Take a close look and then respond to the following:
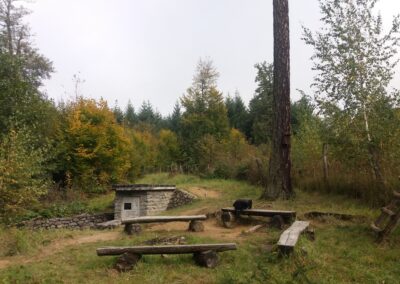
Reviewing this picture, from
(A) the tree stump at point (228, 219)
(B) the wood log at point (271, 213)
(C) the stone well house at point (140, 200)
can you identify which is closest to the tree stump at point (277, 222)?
(B) the wood log at point (271, 213)

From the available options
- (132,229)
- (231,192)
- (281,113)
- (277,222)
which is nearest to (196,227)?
(132,229)

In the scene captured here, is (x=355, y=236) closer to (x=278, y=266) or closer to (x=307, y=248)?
(x=307, y=248)

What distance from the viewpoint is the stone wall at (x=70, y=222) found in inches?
655

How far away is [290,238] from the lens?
255 inches

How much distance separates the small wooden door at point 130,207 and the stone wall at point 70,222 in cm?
120

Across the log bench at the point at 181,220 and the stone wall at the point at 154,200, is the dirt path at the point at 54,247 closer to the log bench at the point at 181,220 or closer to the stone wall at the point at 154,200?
the log bench at the point at 181,220

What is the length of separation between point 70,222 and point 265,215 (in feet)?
36.8

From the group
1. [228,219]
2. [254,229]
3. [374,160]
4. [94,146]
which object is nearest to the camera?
[254,229]

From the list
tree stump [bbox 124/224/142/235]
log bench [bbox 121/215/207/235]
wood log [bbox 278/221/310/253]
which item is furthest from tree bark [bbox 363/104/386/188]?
tree stump [bbox 124/224/142/235]

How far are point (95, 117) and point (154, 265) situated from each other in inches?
676

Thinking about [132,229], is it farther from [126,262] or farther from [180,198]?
[180,198]

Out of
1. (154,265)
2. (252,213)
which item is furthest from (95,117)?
(154,265)

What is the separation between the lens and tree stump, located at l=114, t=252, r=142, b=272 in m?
6.16

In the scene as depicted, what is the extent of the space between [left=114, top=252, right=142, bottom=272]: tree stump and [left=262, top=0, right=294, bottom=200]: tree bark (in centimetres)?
621
